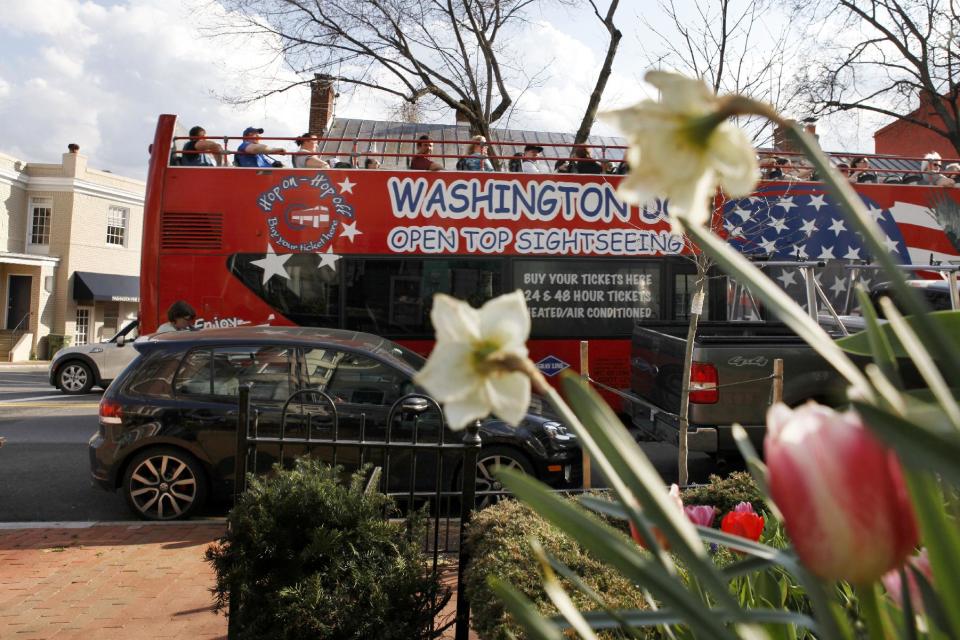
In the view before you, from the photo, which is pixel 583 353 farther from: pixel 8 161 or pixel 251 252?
pixel 8 161

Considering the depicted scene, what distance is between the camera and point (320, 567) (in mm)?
3168

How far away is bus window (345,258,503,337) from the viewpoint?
10594mm

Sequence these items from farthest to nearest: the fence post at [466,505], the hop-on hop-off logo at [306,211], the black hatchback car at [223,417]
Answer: the hop-on hop-off logo at [306,211]
the black hatchback car at [223,417]
the fence post at [466,505]

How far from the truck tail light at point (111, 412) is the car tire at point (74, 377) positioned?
1026 centimetres

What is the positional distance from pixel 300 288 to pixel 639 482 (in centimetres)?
1023

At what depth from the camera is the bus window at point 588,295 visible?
10.7 meters

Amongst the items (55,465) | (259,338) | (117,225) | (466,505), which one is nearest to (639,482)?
(466,505)

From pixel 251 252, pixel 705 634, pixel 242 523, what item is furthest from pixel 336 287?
pixel 705 634

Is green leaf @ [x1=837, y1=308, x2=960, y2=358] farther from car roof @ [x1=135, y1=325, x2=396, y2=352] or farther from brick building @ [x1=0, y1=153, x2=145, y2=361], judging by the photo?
brick building @ [x1=0, y1=153, x2=145, y2=361]

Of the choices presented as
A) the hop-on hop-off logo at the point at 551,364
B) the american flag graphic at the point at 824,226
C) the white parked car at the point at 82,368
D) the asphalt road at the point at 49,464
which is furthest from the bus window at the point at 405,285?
the white parked car at the point at 82,368

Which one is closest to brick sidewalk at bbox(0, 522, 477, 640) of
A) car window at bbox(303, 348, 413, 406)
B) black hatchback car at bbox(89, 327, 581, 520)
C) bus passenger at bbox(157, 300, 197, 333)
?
black hatchback car at bbox(89, 327, 581, 520)

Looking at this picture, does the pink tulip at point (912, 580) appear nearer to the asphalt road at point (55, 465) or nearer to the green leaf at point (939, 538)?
the green leaf at point (939, 538)

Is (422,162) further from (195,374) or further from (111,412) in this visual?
(111,412)

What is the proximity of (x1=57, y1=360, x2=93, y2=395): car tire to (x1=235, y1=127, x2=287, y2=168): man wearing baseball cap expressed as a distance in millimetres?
7534
